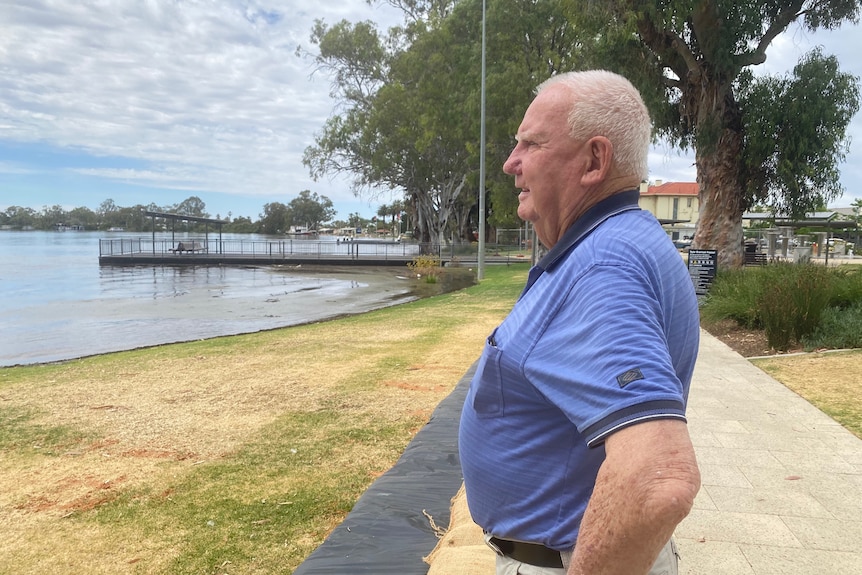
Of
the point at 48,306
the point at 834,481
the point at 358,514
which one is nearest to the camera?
the point at 358,514

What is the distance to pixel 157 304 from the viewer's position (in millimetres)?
19641

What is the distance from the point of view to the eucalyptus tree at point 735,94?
42.6ft

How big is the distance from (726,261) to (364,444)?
477 inches

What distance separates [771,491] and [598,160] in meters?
3.42

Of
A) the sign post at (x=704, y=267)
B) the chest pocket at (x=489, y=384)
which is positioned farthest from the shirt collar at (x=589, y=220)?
the sign post at (x=704, y=267)

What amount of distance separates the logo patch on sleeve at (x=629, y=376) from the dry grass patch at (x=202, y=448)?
2.77m

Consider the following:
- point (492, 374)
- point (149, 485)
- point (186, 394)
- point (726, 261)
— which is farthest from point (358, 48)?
point (492, 374)

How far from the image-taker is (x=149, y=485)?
433 cm

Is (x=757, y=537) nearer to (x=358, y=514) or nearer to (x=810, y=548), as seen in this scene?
(x=810, y=548)

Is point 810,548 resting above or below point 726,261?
below

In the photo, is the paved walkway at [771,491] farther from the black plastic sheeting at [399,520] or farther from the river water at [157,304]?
the river water at [157,304]

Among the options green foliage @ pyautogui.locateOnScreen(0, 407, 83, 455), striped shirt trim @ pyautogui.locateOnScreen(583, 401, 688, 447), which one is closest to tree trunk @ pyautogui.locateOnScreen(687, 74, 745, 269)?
green foliage @ pyautogui.locateOnScreen(0, 407, 83, 455)

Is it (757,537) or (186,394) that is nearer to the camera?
(757,537)

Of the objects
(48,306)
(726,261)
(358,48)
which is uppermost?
(358,48)
